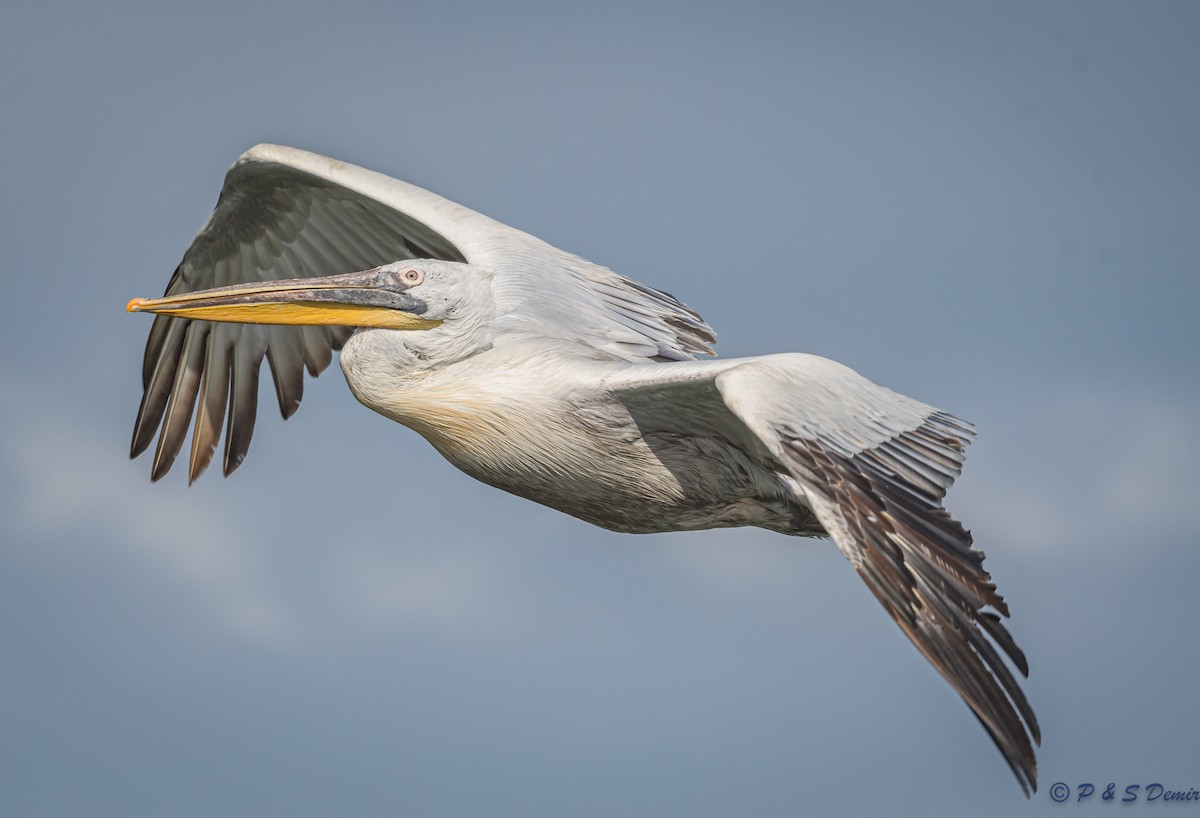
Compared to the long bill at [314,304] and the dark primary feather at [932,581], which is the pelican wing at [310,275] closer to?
the long bill at [314,304]

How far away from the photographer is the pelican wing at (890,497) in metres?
6.71

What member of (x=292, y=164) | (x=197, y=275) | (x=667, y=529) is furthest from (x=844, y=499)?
(x=197, y=275)

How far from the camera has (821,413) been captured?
23.9 feet

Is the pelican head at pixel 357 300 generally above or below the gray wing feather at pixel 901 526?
above

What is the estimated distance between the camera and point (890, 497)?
7074mm

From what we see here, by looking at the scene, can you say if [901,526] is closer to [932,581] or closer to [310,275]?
[932,581]

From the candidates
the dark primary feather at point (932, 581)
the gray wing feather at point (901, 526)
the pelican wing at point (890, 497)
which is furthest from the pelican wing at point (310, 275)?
the dark primary feather at point (932, 581)

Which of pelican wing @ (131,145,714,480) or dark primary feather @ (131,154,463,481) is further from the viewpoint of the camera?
dark primary feather @ (131,154,463,481)

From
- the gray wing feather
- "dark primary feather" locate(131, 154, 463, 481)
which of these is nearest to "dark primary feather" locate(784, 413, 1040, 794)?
the gray wing feather

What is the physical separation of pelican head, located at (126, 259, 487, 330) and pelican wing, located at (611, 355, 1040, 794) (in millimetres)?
1328

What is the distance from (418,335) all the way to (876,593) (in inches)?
115

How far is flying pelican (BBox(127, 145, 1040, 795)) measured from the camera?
6.87 metres

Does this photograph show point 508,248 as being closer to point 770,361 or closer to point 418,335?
point 418,335

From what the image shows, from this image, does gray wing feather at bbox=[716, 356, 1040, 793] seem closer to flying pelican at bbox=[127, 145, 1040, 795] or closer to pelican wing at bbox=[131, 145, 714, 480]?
flying pelican at bbox=[127, 145, 1040, 795]
